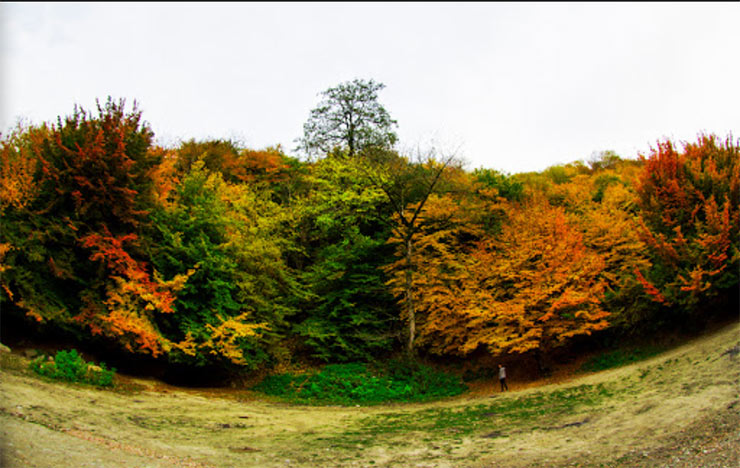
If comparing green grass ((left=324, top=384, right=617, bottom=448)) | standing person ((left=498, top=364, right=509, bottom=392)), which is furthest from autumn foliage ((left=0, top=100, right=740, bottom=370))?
green grass ((left=324, top=384, right=617, bottom=448))

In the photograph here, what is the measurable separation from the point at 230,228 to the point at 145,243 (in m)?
4.42

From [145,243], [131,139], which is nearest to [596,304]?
[145,243]

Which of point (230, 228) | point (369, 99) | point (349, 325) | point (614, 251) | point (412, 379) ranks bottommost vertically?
point (412, 379)

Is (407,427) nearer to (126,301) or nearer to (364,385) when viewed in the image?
(364,385)

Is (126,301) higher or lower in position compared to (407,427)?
higher

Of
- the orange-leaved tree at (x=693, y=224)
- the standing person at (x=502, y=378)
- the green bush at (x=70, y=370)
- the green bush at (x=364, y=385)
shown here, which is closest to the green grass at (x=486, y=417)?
the standing person at (x=502, y=378)

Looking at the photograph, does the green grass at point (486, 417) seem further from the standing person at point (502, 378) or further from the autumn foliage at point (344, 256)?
the autumn foliage at point (344, 256)

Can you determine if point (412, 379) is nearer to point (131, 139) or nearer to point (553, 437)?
point (553, 437)

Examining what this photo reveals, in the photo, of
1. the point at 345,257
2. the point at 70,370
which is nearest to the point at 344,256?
the point at 345,257

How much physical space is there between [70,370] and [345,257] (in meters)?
14.8

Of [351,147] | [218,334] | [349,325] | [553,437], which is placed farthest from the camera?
[351,147]

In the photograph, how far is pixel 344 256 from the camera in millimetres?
26781

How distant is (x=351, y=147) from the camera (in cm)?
3600

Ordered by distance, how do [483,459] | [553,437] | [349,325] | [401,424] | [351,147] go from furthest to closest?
[351,147] < [349,325] < [401,424] < [553,437] < [483,459]
